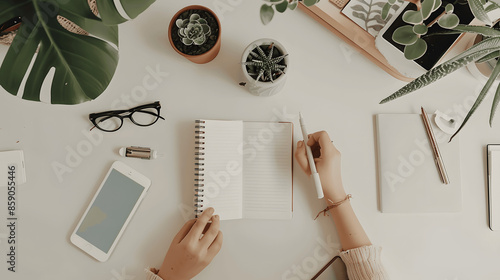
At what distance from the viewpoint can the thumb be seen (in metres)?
0.77

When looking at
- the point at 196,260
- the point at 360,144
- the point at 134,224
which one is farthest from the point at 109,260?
the point at 360,144

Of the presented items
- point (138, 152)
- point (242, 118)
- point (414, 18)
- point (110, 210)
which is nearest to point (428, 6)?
point (414, 18)

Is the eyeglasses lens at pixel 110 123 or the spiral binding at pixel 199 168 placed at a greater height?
the eyeglasses lens at pixel 110 123

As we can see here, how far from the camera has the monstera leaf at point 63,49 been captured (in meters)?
0.73

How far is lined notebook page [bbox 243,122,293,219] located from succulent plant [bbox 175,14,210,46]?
228mm

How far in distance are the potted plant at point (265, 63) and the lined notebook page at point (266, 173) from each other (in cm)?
12

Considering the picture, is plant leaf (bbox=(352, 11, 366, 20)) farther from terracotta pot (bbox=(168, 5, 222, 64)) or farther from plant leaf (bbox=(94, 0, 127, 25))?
plant leaf (bbox=(94, 0, 127, 25))

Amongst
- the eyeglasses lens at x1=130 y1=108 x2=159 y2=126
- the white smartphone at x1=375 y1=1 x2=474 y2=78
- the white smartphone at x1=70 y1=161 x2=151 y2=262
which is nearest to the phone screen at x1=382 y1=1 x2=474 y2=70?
the white smartphone at x1=375 y1=1 x2=474 y2=78

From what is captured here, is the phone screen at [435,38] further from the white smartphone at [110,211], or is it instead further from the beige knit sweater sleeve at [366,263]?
the white smartphone at [110,211]

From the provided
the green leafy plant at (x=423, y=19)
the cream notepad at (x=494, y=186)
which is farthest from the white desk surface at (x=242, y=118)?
the green leafy plant at (x=423, y=19)

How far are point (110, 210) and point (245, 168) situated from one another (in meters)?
0.33

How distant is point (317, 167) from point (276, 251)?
0.73ft

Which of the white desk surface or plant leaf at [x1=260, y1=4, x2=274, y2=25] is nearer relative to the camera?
plant leaf at [x1=260, y1=4, x2=274, y2=25]

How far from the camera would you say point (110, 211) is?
79cm
